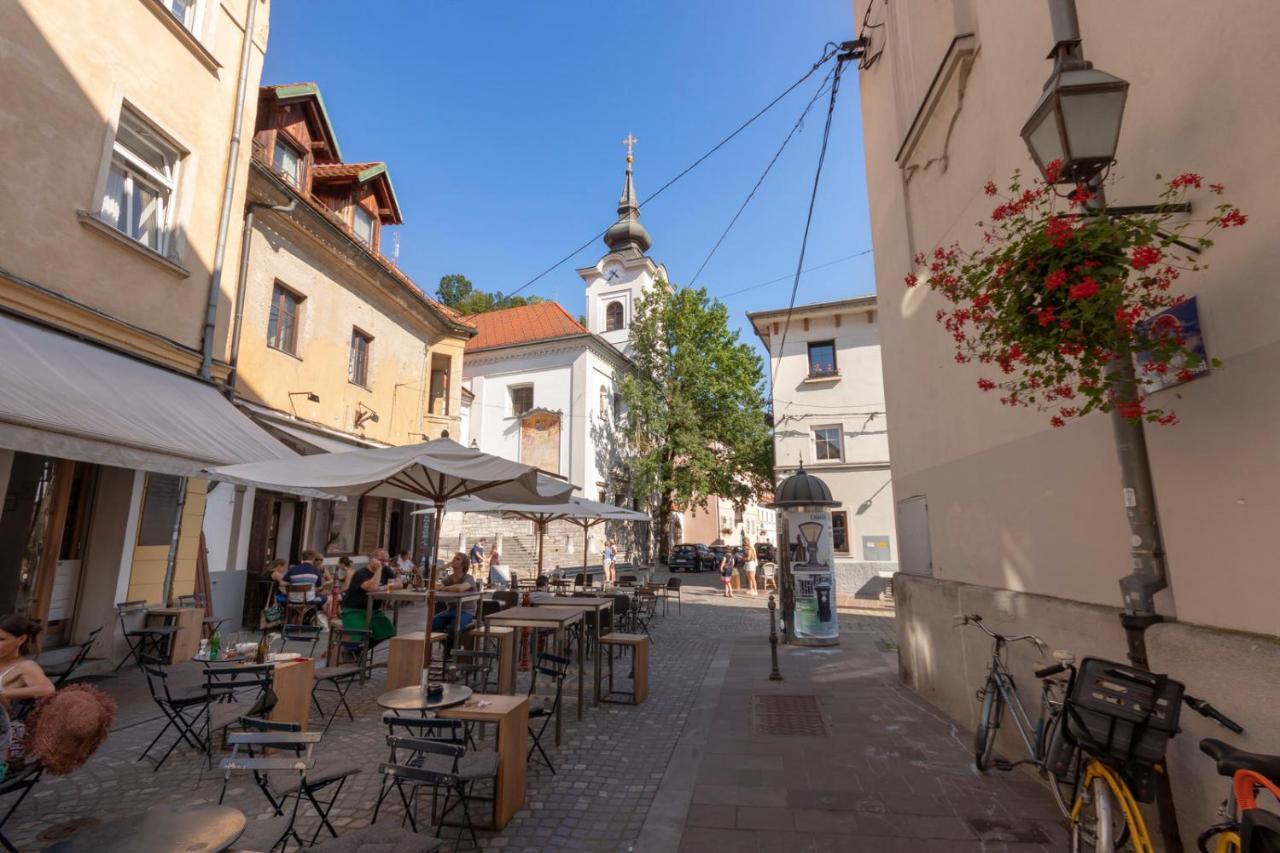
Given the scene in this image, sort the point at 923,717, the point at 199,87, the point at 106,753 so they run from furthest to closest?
the point at 199,87 → the point at 923,717 → the point at 106,753

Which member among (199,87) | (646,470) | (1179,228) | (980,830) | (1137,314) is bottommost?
(980,830)

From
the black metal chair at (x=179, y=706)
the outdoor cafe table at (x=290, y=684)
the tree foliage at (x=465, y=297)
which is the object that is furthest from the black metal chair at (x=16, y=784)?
the tree foliage at (x=465, y=297)

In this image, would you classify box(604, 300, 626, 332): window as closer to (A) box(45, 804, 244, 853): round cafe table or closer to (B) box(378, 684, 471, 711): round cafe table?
(B) box(378, 684, 471, 711): round cafe table

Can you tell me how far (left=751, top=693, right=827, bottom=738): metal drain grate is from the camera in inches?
239

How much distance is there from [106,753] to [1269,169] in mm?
8608

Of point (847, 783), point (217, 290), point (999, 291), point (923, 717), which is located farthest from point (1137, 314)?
point (217, 290)

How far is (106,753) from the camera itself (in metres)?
5.21

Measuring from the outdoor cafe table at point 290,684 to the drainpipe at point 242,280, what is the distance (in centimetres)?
610

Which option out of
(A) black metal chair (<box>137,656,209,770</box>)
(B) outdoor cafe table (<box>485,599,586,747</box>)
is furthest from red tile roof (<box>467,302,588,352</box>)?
(A) black metal chair (<box>137,656,209,770</box>)

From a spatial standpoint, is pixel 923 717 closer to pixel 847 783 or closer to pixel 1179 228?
pixel 847 783

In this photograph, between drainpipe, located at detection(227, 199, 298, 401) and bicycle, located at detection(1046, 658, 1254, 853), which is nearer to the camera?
bicycle, located at detection(1046, 658, 1254, 853)

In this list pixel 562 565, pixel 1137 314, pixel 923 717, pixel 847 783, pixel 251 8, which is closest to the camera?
pixel 1137 314

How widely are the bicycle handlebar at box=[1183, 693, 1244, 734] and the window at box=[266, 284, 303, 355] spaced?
1315cm

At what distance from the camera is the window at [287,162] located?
12313 mm
